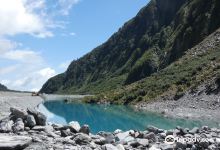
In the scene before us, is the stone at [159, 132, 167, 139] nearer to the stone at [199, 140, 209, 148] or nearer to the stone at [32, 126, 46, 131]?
the stone at [199, 140, 209, 148]

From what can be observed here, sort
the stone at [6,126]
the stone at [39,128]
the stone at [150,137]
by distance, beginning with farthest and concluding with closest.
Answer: the stone at [150,137] < the stone at [39,128] < the stone at [6,126]

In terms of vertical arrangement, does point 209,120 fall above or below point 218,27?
below

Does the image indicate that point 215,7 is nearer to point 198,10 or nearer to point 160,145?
point 198,10

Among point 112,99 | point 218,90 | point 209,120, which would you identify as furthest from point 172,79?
point 209,120

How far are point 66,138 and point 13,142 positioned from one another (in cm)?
442

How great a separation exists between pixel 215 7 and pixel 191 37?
15743 millimetres

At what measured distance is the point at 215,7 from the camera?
170 meters

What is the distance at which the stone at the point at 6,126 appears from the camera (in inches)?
915

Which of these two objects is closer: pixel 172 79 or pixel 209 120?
pixel 209 120

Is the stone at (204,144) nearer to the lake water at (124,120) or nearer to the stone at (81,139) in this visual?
the stone at (81,139)

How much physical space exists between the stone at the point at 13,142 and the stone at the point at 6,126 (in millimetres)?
2609

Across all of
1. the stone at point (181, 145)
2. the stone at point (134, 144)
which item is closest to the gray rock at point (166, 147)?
the stone at point (181, 145)

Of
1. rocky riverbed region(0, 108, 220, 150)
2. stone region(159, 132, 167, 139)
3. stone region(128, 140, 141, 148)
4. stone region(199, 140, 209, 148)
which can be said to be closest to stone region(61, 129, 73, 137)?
rocky riverbed region(0, 108, 220, 150)

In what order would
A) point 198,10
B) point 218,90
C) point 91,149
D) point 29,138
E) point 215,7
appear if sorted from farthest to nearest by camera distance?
1. point 198,10
2. point 215,7
3. point 218,90
4. point 91,149
5. point 29,138
